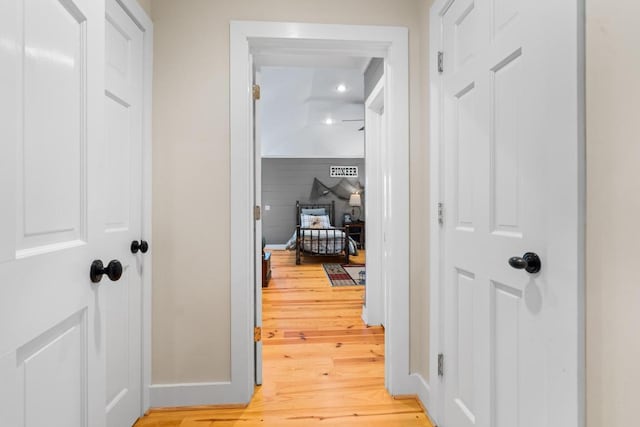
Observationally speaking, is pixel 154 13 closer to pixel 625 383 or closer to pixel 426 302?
pixel 426 302

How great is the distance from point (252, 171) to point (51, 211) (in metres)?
1.13

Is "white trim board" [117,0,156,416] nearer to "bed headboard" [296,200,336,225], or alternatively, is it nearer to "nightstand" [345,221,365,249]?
"nightstand" [345,221,365,249]

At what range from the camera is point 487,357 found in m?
1.19

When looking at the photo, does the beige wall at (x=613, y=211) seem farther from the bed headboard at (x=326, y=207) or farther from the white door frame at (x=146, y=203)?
the bed headboard at (x=326, y=207)

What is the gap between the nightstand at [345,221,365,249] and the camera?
26.6ft

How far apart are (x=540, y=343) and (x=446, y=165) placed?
0.83m

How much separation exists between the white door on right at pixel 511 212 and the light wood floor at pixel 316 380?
17.9 inches

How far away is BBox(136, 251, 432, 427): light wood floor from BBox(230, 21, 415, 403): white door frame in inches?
4.6

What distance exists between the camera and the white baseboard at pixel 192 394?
171 cm

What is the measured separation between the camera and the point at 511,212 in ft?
3.50

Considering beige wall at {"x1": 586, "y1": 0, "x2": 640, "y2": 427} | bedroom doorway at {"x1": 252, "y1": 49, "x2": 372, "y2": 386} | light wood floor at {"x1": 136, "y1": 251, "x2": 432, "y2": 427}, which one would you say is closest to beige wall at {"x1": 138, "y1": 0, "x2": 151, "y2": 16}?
bedroom doorway at {"x1": 252, "y1": 49, "x2": 372, "y2": 386}

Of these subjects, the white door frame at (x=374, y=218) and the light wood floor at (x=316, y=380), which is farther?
the white door frame at (x=374, y=218)

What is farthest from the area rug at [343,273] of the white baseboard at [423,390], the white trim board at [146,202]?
the white trim board at [146,202]

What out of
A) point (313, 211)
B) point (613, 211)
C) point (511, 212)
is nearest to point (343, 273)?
point (313, 211)
